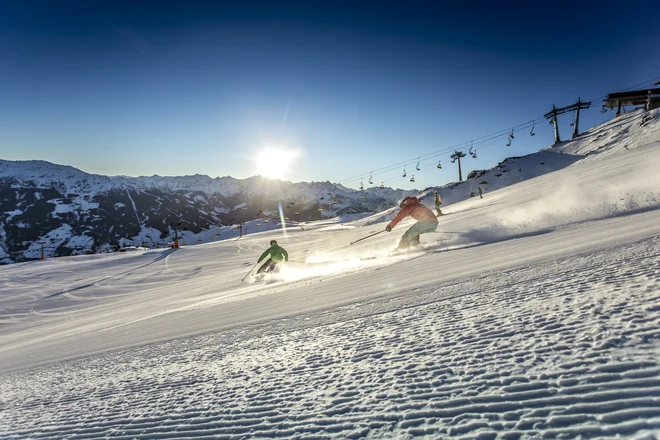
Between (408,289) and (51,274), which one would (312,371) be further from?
(51,274)

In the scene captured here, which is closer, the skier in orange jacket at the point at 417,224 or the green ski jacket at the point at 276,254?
the skier in orange jacket at the point at 417,224

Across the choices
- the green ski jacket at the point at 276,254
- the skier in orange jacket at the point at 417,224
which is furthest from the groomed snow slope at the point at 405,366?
the green ski jacket at the point at 276,254

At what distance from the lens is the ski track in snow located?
61.1 inches

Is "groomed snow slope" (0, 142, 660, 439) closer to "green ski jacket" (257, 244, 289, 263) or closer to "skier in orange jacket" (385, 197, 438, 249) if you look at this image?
"skier in orange jacket" (385, 197, 438, 249)

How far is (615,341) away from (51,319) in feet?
63.4

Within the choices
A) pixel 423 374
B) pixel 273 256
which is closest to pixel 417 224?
pixel 273 256

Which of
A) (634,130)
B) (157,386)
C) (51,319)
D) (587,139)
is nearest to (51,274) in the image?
(51,319)

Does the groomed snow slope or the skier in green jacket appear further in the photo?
the skier in green jacket

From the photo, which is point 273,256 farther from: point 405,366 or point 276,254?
point 405,366

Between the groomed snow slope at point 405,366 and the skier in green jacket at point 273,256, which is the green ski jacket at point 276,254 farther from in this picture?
the groomed snow slope at point 405,366

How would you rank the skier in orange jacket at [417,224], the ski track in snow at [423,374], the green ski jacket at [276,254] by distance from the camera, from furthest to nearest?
the green ski jacket at [276,254] → the skier in orange jacket at [417,224] → the ski track in snow at [423,374]

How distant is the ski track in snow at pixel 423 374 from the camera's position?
61.1 inches

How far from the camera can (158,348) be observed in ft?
14.4

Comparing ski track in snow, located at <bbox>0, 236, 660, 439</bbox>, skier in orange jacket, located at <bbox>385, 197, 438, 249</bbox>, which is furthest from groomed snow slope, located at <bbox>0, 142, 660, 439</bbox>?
skier in orange jacket, located at <bbox>385, 197, 438, 249</bbox>
